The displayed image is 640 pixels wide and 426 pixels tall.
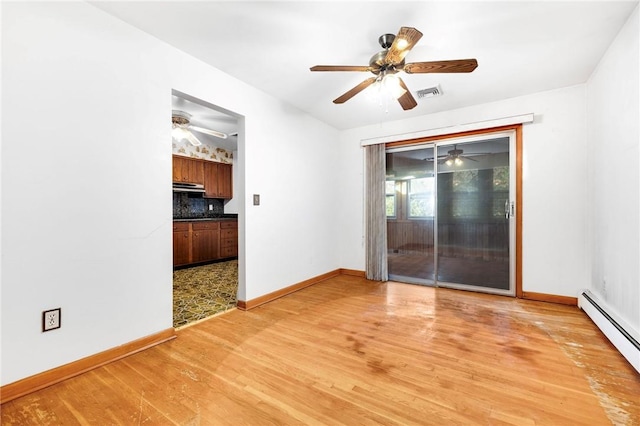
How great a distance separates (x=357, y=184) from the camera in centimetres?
446

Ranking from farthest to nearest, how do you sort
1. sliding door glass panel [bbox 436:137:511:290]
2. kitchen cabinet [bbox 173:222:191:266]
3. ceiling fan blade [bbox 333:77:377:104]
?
kitchen cabinet [bbox 173:222:191:266]
sliding door glass panel [bbox 436:137:511:290]
ceiling fan blade [bbox 333:77:377:104]

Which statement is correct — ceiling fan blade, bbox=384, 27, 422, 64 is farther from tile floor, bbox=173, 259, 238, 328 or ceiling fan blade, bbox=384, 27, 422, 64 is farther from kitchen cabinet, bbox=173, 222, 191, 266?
kitchen cabinet, bbox=173, 222, 191, 266

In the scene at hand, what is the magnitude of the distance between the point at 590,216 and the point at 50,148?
476cm

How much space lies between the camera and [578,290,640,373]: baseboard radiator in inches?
70.0

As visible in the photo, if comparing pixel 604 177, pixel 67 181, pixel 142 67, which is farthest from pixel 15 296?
pixel 604 177

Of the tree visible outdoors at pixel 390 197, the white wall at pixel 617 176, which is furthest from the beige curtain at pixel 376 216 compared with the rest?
the white wall at pixel 617 176

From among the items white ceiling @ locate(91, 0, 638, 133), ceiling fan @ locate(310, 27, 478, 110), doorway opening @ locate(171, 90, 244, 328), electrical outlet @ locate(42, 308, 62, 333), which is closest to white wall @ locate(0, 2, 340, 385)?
electrical outlet @ locate(42, 308, 62, 333)

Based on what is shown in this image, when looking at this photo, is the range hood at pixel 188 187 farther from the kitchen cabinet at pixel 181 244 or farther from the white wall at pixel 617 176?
the white wall at pixel 617 176

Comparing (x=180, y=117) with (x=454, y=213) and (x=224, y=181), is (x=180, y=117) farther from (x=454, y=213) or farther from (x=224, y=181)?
(x=454, y=213)

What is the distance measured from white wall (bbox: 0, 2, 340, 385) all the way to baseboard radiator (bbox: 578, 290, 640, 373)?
3366mm

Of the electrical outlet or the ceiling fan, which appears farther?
the ceiling fan

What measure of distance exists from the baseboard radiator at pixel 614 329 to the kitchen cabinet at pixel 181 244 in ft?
18.3

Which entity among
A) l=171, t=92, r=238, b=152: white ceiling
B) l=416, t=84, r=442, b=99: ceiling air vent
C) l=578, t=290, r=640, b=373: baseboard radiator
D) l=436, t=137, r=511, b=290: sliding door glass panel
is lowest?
l=578, t=290, r=640, b=373: baseboard radiator

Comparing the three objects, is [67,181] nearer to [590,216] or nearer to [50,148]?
[50,148]
